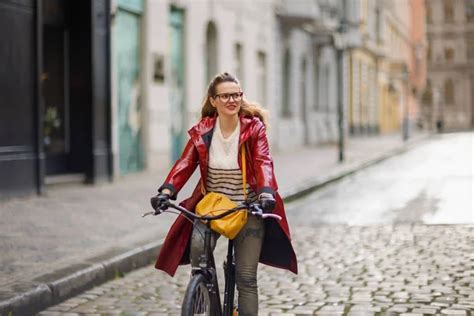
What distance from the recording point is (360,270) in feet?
24.1

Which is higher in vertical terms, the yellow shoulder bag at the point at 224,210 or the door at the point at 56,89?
the door at the point at 56,89

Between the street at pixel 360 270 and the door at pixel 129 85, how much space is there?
14.8 ft

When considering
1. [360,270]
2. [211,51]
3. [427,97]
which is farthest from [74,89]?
[427,97]

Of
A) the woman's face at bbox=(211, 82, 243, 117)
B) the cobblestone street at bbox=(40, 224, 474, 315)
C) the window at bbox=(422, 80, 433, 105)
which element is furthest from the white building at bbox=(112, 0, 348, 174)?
the window at bbox=(422, 80, 433, 105)

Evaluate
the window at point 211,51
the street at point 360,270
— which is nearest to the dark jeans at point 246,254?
the street at point 360,270

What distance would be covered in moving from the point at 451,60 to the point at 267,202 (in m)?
83.0

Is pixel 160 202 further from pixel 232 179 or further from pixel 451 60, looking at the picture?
pixel 451 60

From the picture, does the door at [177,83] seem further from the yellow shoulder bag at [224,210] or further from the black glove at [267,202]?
the black glove at [267,202]

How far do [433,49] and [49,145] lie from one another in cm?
7483

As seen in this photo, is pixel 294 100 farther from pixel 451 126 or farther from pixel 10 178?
pixel 451 126

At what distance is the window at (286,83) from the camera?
29105mm

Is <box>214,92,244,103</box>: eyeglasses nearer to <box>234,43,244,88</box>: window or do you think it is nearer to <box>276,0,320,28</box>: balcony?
<box>234,43,244,88</box>: window

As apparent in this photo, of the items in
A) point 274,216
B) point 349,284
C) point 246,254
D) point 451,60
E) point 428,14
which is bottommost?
point 349,284

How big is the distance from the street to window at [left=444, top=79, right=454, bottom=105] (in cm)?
7068
